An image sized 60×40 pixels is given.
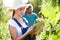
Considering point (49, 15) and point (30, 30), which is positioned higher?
point (49, 15)

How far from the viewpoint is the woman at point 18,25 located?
2.23m

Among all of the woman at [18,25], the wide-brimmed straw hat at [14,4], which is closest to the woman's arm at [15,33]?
the woman at [18,25]

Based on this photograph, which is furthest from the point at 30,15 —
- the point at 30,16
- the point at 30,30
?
the point at 30,30

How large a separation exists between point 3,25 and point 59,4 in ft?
1.92

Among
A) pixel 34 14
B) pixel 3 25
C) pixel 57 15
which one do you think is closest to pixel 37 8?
pixel 34 14

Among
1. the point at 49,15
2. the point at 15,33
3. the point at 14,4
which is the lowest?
the point at 15,33

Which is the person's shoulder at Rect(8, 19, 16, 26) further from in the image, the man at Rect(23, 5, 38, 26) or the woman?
the man at Rect(23, 5, 38, 26)

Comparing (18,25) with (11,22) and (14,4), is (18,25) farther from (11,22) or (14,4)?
(14,4)

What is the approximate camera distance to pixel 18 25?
2.23m

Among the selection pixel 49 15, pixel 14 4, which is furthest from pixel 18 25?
pixel 49 15

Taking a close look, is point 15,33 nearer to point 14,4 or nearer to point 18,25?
point 18,25

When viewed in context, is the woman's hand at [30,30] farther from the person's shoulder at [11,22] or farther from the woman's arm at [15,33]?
the person's shoulder at [11,22]

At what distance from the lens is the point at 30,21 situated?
87.8 inches

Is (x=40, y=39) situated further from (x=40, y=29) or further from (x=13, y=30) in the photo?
(x=13, y=30)
